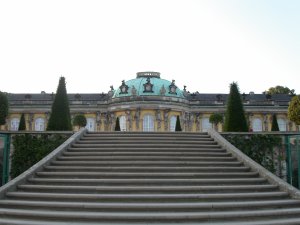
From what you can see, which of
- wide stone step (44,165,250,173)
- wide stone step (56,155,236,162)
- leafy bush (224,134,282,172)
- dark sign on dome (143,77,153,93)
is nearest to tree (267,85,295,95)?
dark sign on dome (143,77,153,93)

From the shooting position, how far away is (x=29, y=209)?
31.6ft

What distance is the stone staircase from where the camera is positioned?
9.02 meters

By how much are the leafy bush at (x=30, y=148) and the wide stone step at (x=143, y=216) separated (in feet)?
20.8

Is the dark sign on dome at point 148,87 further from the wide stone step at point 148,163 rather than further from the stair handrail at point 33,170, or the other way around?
the wide stone step at point 148,163

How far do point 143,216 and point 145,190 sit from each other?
5.60ft

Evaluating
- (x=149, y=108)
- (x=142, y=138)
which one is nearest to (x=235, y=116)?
(x=142, y=138)

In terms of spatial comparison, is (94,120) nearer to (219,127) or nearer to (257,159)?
(219,127)

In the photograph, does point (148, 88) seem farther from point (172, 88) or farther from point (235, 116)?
point (235, 116)

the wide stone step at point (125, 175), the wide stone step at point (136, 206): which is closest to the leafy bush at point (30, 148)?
the wide stone step at point (125, 175)

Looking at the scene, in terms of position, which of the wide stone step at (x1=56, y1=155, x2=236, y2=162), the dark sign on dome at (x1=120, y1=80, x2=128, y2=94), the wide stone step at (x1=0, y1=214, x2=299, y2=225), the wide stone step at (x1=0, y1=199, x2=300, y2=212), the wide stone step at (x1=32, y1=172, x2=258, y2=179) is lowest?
the wide stone step at (x1=0, y1=214, x2=299, y2=225)

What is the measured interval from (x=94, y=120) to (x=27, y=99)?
10383 mm

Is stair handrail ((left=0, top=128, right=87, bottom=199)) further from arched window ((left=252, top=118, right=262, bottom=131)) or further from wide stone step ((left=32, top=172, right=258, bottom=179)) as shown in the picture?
arched window ((left=252, top=118, right=262, bottom=131))

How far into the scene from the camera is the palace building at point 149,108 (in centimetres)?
4709

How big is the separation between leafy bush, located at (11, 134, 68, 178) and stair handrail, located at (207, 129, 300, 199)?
6427mm
